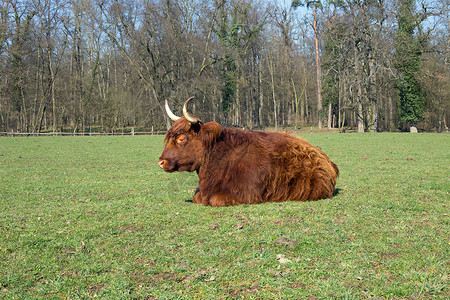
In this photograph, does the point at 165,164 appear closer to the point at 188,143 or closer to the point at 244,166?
the point at 188,143

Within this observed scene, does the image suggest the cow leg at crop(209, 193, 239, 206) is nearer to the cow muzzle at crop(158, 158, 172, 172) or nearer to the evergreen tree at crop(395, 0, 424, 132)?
the cow muzzle at crop(158, 158, 172, 172)

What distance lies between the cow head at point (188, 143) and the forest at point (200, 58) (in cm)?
3827

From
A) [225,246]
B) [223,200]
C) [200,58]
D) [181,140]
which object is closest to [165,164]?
[181,140]

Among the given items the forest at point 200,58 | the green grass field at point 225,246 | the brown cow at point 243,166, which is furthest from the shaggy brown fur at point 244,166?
the forest at point 200,58

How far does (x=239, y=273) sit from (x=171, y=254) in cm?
98

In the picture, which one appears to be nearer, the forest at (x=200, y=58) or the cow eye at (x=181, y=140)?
the cow eye at (x=181, y=140)

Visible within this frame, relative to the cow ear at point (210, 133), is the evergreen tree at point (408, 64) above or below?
above

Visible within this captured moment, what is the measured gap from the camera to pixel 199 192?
7.38 m

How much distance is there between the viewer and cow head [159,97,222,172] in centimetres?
701

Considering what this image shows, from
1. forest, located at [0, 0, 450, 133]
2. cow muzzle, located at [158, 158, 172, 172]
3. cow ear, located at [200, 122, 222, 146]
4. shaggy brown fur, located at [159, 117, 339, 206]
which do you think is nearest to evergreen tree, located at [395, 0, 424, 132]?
forest, located at [0, 0, 450, 133]

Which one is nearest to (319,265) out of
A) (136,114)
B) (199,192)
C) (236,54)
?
(199,192)

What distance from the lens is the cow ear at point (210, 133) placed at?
7.21 metres

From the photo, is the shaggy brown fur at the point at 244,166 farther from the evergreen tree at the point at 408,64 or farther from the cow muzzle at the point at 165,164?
the evergreen tree at the point at 408,64

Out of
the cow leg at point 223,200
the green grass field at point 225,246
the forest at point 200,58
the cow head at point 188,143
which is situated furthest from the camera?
the forest at point 200,58
